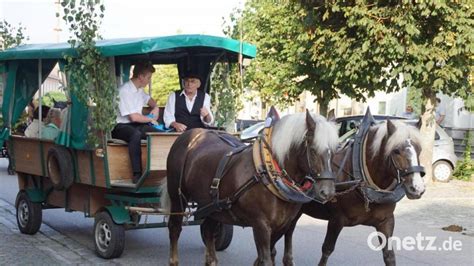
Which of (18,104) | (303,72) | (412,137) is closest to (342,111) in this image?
(303,72)

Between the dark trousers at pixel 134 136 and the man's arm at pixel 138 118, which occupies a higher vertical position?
the man's arm at pixel 138 118

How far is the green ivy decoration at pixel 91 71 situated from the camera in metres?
7.09

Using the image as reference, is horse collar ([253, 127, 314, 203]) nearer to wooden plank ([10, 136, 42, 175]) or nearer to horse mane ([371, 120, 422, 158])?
horse mane ([371, 120, 422, 158])

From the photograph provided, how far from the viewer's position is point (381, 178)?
18.9ft

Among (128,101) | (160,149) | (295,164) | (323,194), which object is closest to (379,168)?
(295,164)

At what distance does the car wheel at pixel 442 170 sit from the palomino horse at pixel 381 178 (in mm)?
10057

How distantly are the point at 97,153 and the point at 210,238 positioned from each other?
5.56 feet

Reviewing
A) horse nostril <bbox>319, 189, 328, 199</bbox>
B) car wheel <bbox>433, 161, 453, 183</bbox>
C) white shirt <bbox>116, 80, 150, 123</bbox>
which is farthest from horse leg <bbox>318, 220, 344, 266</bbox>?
car wheel <bbox>433, 161, 453, 183</bbox>

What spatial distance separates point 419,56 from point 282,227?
770 cm

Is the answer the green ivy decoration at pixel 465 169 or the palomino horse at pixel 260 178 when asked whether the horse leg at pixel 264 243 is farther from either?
the green ivy decoration at pixel 465 169

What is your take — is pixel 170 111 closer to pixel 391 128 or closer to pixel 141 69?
pixel 141 69

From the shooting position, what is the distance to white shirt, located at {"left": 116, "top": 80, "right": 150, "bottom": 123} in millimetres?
7371

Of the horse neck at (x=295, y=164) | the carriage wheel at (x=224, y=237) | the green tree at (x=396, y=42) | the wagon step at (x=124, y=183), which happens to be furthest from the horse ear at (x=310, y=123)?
the green tree at (x=396, y=42)

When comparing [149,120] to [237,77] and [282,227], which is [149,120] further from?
[282,227]
